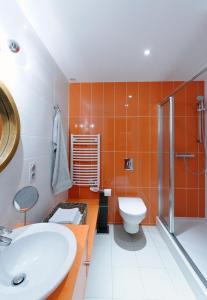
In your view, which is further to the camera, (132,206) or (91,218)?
(132,206)

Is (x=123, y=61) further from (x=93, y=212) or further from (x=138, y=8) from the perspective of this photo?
(x=93, y=212)

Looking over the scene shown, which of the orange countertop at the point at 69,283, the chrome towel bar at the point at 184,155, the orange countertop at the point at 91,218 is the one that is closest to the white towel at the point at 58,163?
the orange countertop at the point at 91,218

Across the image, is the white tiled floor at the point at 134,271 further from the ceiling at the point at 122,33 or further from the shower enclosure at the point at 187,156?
the ceiling at the point at 122,33

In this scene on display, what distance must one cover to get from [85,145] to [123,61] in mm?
1232

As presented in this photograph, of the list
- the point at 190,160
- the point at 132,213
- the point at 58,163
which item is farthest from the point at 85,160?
the point at 190,160

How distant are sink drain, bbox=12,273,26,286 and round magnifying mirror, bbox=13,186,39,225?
0.39 metres

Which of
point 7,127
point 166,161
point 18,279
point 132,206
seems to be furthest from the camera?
point 166,161

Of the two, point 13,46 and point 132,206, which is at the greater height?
point 13,46

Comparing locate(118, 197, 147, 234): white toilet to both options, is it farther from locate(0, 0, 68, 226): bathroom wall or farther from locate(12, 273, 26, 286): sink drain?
locate(12, 273, 26, 286): sink drain

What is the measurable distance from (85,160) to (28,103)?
4.33 feet

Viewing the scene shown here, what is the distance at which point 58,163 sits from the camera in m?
1.86

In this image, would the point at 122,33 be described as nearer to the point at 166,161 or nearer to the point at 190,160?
the point at 166,161

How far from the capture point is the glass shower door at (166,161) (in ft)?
7.22

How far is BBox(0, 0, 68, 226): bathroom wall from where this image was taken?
1.08 metres
